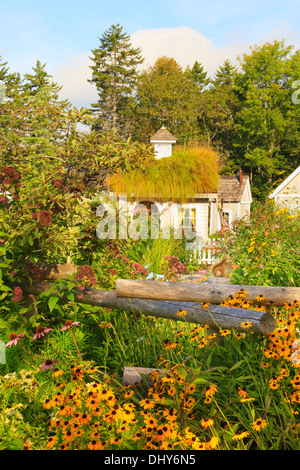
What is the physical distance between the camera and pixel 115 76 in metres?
35.6

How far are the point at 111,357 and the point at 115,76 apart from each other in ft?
113

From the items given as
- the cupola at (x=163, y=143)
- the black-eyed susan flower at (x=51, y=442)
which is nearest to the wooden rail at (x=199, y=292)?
the black-eyed susan flower at (x=51, y=442)

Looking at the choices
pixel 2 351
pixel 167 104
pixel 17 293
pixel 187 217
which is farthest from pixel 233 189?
pixel 2 351

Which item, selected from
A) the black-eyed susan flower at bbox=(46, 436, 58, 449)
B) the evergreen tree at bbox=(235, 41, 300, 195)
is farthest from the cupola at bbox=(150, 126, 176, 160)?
the evergreen tree at bbox=(235, 41, 300, 195)

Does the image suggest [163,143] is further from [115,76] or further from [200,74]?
[200,74]

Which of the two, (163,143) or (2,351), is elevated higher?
(163,143)

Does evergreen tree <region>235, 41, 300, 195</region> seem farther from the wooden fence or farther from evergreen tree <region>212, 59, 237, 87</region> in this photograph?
the wooden fence

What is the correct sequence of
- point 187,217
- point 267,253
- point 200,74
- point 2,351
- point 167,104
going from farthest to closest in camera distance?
point 200,74 < point 167,104 < point 187,217 < point 267,253 < point 2,351

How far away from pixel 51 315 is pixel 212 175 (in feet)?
29.8

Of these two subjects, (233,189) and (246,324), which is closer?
(246,324)

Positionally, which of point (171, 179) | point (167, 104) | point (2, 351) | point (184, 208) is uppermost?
point (167, 104)

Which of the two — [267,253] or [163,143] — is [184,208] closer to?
[163,143]

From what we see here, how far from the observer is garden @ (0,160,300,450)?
2582 millimetres

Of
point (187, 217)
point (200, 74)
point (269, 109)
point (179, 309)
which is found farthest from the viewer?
point (200, 74)
